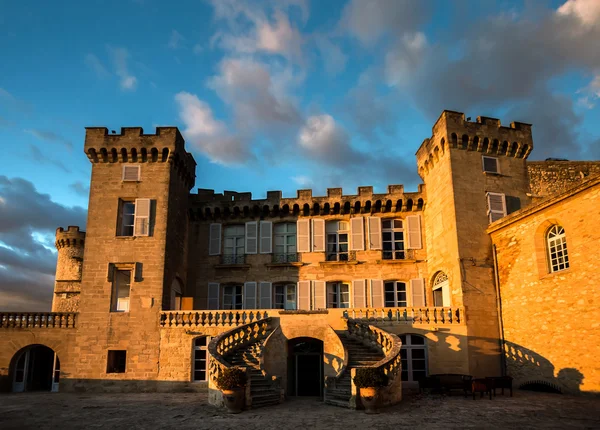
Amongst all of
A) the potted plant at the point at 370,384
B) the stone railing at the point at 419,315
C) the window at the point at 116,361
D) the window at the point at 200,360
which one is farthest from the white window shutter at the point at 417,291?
the window at the point at 116,361

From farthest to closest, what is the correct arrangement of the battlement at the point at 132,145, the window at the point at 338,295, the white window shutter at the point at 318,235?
the white window shutter at the point at 318,235 < the window at the point at 338,295 < the battlement at the point at 132,145

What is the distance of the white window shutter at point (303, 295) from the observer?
83.8 ft

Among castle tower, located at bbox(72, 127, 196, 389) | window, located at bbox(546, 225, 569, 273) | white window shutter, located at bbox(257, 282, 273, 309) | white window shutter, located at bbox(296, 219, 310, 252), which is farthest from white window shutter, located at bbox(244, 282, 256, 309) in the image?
window, located at bbox(546, 225, 569, 273)

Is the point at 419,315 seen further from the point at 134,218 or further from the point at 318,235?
the point at 134,218

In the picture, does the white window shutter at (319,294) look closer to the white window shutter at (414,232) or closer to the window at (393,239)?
the window at (393,239)

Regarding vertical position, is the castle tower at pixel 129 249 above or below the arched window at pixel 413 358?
above

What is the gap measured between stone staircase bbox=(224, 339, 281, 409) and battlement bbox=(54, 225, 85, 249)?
65.5 ft

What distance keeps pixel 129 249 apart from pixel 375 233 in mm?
12533

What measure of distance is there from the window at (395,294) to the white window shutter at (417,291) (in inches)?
26.9

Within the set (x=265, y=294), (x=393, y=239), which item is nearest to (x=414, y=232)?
(x=393, y=239)

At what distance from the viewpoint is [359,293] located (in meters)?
25.2

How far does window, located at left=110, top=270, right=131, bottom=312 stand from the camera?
75.3 feet

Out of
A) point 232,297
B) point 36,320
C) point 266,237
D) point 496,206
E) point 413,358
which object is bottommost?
point 413,358

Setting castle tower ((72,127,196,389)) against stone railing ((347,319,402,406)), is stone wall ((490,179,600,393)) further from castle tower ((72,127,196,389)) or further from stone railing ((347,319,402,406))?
castle tower ((72,127,196,389))
